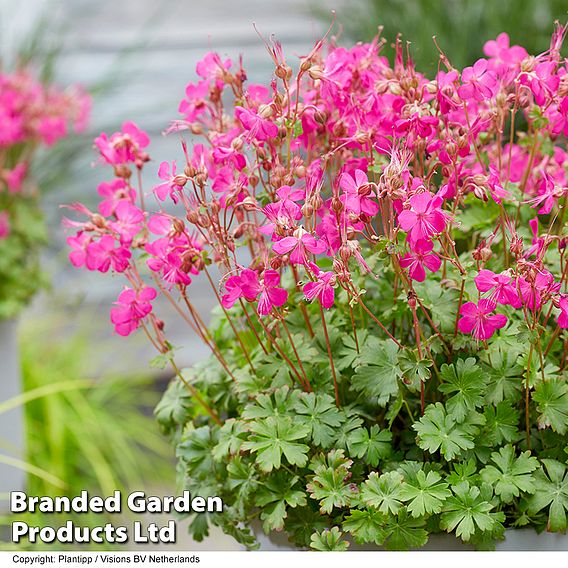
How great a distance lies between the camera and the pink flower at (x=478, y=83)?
2.63 feet

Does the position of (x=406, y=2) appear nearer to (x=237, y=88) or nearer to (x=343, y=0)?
(x=343, y=0)

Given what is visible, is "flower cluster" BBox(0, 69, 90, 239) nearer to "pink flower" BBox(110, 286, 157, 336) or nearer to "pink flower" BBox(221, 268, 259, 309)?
"pink flower" BBox(110, 286, 157, 336)

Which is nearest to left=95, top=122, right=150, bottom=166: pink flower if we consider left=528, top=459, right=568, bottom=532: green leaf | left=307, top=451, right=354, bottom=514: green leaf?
left=307, top=451, right=354, bottom=514: green leaf

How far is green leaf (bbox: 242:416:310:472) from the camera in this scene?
0.79 meters

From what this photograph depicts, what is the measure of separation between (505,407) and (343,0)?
6.74ft

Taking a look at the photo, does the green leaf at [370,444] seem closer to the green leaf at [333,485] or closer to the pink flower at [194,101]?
the green leaf at [333,485]

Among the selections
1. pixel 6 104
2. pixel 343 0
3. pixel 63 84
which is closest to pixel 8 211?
pixel 6 104

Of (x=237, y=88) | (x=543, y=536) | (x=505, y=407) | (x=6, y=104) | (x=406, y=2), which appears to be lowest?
(x=543, y=536)

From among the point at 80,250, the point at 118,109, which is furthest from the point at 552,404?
the point at 118,109

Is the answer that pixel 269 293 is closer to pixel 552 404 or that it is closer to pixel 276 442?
pixel 276 442

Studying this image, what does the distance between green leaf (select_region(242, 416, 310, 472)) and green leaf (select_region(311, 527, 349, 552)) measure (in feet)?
0.20

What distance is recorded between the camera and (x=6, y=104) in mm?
1905

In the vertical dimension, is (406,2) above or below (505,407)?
above

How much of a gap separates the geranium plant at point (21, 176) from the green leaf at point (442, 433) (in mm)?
1243
